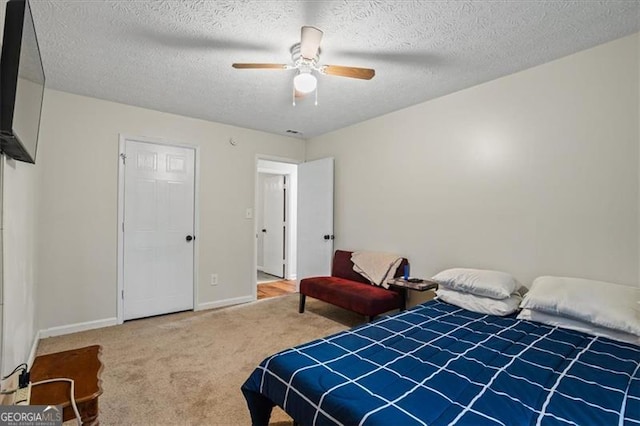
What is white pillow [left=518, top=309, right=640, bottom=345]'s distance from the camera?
1792 millimetres

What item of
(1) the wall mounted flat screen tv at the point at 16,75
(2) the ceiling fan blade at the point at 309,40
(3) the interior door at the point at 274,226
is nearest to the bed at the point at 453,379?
(1) the wall mounted flat screen tv at the point at 16,75

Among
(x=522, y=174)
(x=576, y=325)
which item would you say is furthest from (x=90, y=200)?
(x=576, y=325)

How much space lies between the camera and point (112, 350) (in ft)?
9.09

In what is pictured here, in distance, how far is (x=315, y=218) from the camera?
458 cm

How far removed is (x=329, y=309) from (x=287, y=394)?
259 centimetres

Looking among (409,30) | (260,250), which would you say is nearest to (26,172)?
(409,30)

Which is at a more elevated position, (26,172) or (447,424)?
(26,172)

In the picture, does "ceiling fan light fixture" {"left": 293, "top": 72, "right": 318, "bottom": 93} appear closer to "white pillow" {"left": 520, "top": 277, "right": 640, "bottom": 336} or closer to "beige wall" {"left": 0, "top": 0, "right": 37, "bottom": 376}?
"beige wall" {"left": 0, "top": 0, "right": 37, "bottom": 376}

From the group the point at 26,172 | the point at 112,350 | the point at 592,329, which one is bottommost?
the point at 112,350

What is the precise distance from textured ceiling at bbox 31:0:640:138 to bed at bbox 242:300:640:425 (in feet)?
6.34

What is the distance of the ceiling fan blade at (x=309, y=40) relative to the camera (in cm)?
178

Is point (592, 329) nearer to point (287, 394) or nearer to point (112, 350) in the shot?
point (287, 394)

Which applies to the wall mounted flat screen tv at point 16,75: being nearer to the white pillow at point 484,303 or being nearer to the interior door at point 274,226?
the white pillow at point 484,303

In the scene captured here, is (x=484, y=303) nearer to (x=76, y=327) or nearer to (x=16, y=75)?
(x=16, y=75)
